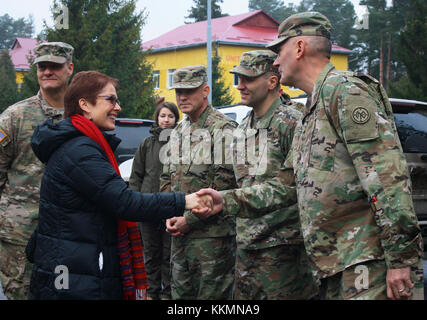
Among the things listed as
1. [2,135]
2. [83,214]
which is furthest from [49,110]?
[83,214]

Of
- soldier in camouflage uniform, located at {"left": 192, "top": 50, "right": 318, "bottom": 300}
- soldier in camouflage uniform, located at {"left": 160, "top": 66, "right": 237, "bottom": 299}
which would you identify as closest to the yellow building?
soldier in camouflage uniform, located at {"left": 160, "top": 66, "right": 237, "bottom": 299}

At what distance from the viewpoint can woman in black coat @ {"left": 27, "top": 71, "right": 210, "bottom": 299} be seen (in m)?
2.87

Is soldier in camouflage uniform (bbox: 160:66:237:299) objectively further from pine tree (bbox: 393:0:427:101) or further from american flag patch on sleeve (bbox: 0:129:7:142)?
pine tree (bbox: 393:0:427:101)

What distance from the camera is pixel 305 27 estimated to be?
10.5 ft

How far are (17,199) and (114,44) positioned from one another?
1812 centimetres

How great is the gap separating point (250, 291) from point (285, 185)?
0.90m

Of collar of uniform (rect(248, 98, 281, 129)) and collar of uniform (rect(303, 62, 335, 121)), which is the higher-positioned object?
collar of uniform (rect(303, 62, 335, 121))

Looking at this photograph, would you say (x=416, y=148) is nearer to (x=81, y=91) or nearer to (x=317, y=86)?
(x=317, y=86)

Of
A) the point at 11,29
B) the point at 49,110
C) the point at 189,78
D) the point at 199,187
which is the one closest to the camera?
the point at 49,110

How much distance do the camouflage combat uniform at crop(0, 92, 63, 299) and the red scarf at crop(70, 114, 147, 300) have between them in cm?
115

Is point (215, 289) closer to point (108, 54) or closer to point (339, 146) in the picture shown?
point (339, 146)

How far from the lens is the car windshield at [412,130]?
17.6 ft

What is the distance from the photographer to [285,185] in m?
3.77

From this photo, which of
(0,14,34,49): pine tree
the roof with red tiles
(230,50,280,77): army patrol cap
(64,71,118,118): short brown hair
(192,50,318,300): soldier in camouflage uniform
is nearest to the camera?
(64,71,118,118): short brown hair
